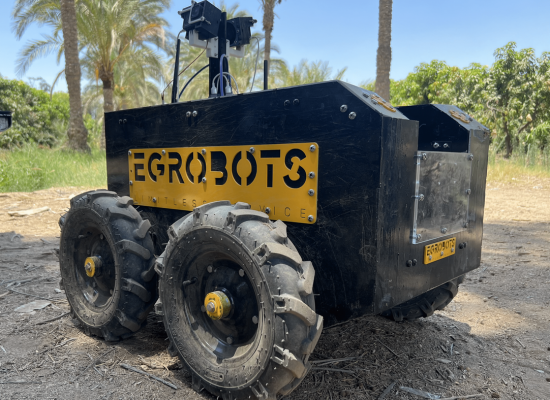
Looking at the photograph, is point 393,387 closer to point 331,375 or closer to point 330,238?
point 331,375

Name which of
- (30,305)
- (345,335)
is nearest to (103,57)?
(30,305)

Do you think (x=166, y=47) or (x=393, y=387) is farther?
(x=166, y=47)

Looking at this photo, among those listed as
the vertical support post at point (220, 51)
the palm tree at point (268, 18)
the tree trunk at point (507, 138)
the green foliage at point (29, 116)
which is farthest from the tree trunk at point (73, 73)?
the tree trunk at point (507, 138)

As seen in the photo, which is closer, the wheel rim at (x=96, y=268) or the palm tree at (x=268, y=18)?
the wheel rim at (x=96, y=268)

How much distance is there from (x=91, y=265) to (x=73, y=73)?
40.4 feet

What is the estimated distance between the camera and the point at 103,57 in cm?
1634

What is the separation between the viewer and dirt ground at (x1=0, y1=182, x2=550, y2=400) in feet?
8.09

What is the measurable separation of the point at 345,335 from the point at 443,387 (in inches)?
31.1

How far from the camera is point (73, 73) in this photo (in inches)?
527

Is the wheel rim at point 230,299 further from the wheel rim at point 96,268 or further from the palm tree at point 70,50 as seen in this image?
the palm tree at point 70,50

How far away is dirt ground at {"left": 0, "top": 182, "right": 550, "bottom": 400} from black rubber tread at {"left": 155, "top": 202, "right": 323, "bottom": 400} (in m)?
0.27

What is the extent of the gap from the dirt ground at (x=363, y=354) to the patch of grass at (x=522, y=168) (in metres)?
8.74

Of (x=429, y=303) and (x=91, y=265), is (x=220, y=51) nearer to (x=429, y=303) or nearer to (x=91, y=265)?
(x=91, y=265)

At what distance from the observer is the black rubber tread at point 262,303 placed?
6.25 ft
